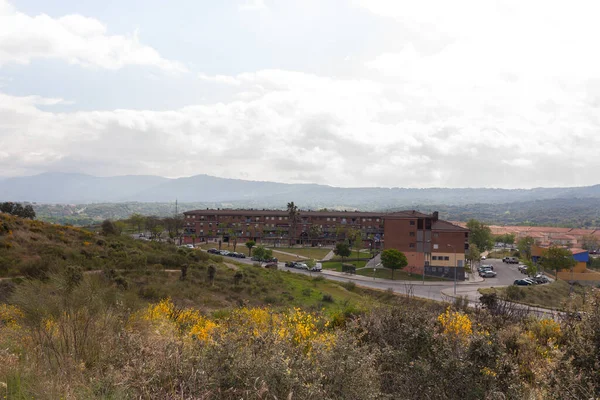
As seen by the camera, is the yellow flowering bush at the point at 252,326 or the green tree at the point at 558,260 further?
the green tree at the point at 558,260

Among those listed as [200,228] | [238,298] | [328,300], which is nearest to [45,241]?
[238,298]

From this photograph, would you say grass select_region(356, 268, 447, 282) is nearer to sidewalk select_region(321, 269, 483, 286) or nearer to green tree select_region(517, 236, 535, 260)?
sidewalk select_region(321, 269, 483, 286)

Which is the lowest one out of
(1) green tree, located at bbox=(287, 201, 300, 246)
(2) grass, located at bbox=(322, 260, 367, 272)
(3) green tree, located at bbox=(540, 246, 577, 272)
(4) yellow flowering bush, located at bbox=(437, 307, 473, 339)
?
(2) grass, located at bbox=(322, 260, 367, 272)

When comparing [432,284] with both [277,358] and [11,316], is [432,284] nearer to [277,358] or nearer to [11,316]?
[11,316]

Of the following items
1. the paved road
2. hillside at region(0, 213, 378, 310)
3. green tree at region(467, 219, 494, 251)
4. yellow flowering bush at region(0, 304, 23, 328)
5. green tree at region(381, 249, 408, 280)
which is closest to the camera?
yellow flowering bush at region(0, 304, 23, 328)

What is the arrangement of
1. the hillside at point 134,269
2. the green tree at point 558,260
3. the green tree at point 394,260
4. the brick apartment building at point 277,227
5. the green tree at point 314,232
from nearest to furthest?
the hillside at point 134,269 < the green tree at point 394,260 < the green tree at point 558,260 < the green tree at point 314,232 < the brick apartment building at point 277,227

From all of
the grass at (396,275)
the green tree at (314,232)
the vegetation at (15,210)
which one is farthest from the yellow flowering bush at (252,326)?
the green tree at (314,232)

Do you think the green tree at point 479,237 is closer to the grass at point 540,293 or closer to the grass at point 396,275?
the grass at point 540,293

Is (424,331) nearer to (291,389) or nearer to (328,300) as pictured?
(291,389)

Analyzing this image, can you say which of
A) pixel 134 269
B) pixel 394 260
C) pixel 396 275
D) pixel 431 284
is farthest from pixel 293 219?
pixel 134 269

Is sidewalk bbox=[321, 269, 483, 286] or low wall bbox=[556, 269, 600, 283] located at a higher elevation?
sidewalk bbox=[321, 269, 483, 286]

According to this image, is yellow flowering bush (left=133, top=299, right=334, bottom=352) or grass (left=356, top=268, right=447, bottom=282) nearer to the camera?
yellow flowering bush (left=133, top=299, right=334, bottom=352)

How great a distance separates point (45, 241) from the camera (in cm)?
3309

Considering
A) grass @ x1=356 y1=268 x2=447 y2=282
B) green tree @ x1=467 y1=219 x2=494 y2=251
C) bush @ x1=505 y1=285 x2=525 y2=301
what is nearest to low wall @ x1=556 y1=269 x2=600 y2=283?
green tree @ x1=467 y1=219 x2=494 y2=251
